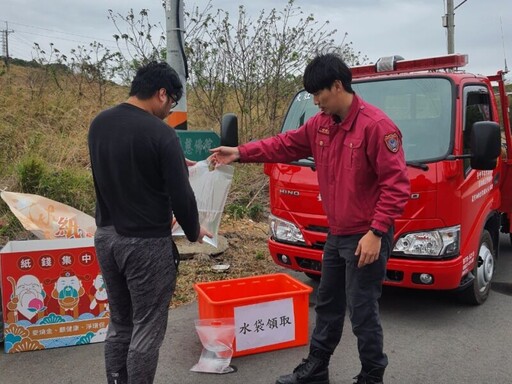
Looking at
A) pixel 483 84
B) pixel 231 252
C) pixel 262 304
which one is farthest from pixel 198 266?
pixel 483 84

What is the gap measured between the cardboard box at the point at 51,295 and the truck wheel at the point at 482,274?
302 cm

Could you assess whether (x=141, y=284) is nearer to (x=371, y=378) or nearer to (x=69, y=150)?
(x=371, y=378)

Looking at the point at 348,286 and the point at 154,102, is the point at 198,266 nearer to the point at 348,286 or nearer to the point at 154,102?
the point at 348,286

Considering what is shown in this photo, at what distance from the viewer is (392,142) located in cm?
257

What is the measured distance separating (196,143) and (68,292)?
1.90m

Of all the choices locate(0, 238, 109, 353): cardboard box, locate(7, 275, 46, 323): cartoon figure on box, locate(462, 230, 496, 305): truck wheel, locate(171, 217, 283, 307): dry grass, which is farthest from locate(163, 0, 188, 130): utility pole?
locate(462, 230, 496, 305): truck wheel

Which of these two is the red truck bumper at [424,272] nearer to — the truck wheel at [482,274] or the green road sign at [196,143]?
the truck wheel at [482,274]

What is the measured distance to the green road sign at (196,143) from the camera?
4.82 meters

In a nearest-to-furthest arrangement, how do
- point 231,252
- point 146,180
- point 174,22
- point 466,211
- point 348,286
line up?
point 146,180 < point 348,286 < point 466,211 < point 174,22 < point 231,252

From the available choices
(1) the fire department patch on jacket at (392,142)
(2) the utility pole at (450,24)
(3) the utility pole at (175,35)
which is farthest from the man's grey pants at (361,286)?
(2) the utility pole at (450,24)

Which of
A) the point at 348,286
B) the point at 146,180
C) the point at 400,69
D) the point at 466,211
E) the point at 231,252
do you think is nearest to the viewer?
the point at 146,180

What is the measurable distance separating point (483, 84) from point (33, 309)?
14.0 ft

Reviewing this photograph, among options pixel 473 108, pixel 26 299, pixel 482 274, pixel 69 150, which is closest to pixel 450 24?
pixel 69 150

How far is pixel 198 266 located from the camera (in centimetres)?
543
